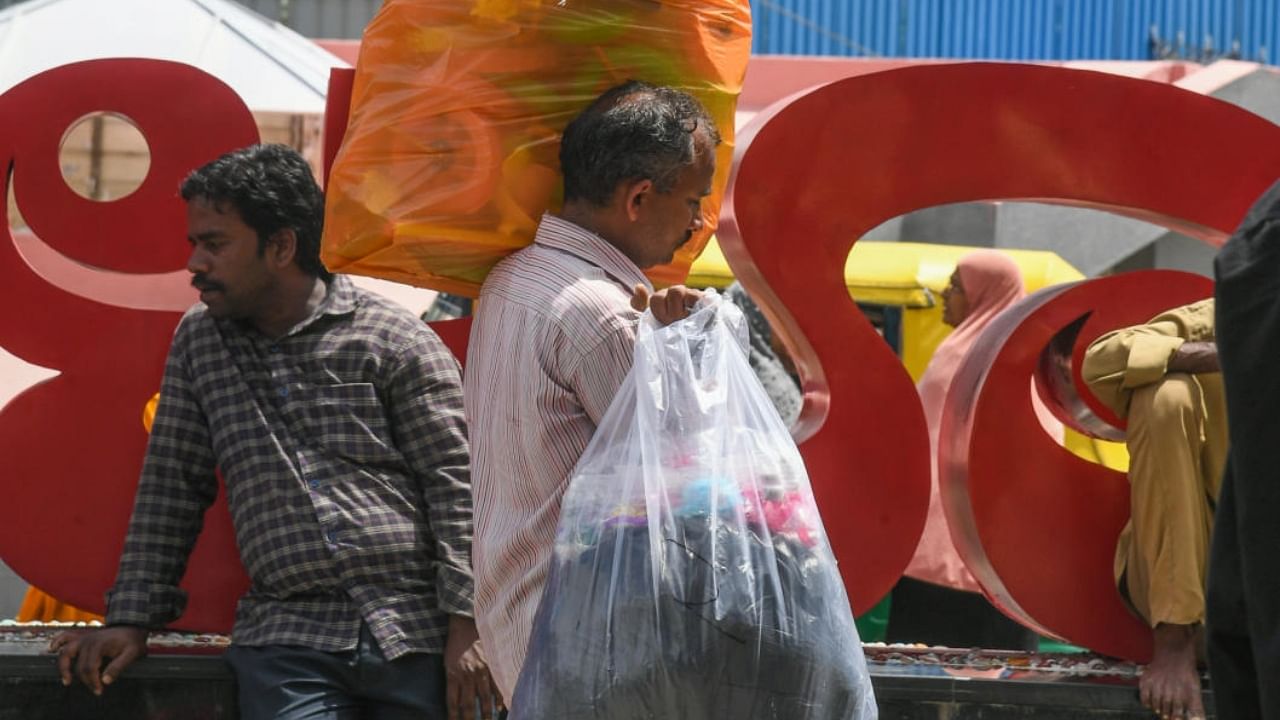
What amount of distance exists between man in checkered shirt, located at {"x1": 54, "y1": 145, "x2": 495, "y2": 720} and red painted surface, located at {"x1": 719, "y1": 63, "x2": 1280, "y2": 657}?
0.96 metres

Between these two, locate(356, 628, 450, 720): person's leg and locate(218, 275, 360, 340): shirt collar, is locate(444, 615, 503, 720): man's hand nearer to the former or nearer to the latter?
locate(356, 628, 450, 720): person's leg

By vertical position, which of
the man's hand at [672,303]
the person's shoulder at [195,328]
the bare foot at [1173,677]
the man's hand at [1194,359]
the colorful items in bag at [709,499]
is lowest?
the bare foot at [1173,677]

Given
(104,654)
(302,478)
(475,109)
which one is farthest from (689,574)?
(104,654)

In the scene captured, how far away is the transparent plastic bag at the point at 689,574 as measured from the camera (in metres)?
2.53

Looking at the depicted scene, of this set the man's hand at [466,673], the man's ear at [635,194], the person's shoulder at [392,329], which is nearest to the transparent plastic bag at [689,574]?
the man's ear at [635,194]

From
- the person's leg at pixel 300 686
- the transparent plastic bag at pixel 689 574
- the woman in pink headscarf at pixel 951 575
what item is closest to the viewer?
the transparent plastic bag at pixel 689 574

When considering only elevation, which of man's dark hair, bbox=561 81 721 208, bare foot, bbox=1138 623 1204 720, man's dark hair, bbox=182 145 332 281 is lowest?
bare foot, bbox=1138 623 1204 720

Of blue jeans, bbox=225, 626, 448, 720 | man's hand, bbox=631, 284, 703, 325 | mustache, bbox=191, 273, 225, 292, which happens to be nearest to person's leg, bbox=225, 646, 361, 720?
blue jeans, bbox=225, 626, 448, 720

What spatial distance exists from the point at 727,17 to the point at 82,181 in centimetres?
664

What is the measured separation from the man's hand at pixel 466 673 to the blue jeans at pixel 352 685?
0.04 meters

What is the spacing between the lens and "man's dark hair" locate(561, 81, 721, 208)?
114 inches

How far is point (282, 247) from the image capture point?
412 cm

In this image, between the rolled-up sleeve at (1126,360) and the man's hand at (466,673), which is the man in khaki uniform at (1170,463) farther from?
the man's hand at (466,673)

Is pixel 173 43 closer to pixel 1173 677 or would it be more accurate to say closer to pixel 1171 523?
pixel 1171 523
